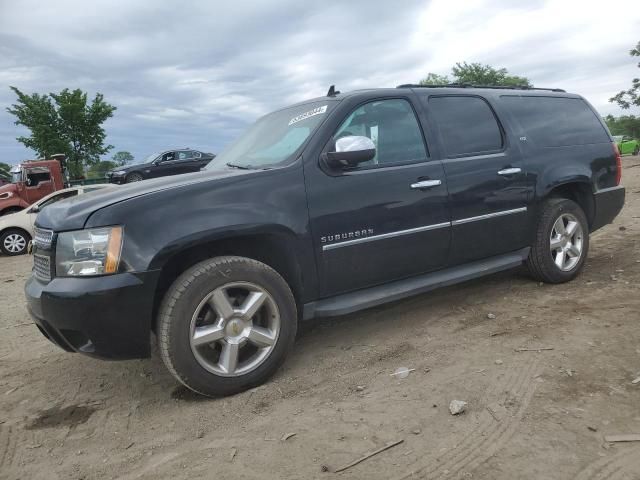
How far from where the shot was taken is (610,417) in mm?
2316

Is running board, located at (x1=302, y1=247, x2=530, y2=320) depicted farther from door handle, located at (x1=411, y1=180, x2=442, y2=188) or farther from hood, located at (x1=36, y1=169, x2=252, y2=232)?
hood, located at (x1=36, y1=169, x2=252, y2=232)

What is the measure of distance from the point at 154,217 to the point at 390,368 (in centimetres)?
170

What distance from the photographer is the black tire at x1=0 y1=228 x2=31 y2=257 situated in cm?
1074

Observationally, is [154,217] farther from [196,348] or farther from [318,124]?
[318,124]

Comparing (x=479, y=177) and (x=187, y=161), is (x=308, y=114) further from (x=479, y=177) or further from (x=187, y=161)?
(x=187, y=161)

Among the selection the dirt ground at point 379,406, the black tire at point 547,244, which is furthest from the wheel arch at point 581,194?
the dirt ground at point 379,406

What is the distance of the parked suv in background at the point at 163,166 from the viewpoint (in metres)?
20.9

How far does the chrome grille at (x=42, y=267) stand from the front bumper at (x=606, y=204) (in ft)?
15.4

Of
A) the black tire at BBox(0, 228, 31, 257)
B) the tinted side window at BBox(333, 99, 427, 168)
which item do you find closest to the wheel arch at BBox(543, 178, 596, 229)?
the tinted side window at BBox(333, 99, 427, 168)

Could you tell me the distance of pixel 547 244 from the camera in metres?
4.36

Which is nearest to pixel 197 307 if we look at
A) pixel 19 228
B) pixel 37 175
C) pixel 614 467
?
pixel 614 467

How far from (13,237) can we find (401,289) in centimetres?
1048

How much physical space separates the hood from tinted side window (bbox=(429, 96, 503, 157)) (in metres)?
1.65

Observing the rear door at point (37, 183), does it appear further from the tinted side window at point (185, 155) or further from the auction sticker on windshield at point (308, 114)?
the auction sticker on windshield at point (308, 114)
